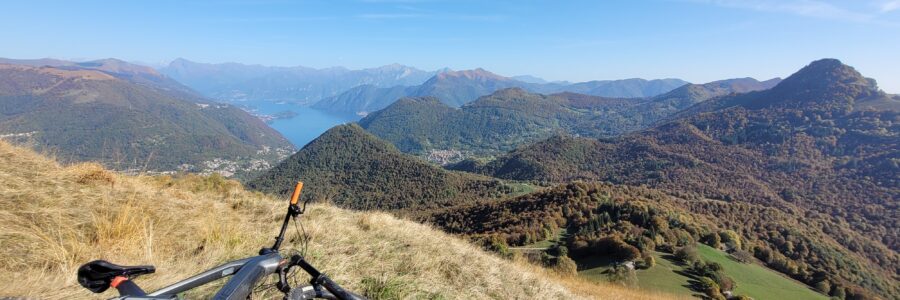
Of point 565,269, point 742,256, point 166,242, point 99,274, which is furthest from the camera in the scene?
point 742,256

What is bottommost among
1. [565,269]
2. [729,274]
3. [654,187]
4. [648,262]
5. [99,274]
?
[654,187]

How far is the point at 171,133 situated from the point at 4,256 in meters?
215

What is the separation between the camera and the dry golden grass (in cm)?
362

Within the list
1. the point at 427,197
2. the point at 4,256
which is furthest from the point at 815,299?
the point at 427,197

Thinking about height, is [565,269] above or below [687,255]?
above

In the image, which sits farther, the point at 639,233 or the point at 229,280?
the point at 639,233

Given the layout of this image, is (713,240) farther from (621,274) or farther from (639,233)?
(621,274)

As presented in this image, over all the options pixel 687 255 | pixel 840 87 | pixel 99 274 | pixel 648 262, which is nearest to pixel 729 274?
pixel 687 255

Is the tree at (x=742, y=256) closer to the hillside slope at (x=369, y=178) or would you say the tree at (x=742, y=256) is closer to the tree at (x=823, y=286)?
the tree at (x=823, y=286)

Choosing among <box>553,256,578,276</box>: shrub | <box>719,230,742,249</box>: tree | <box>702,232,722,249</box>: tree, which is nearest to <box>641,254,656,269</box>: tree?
<box>553,256,578,276</box>: shrub

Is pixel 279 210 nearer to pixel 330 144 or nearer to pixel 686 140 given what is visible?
pixel 330 144

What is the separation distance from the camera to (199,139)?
178 meters

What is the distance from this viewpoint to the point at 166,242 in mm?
4742

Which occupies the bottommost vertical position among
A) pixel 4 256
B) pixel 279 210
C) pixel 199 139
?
pixel 199 139
